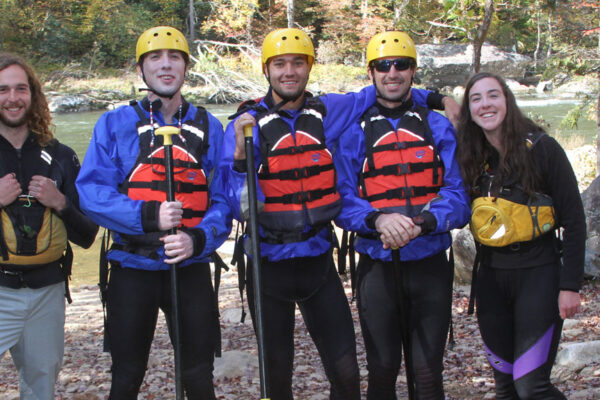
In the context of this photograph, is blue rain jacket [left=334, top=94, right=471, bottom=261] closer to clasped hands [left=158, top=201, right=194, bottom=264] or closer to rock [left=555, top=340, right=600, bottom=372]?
clasped hands [left=158, top=201, right=194, bottom=264]

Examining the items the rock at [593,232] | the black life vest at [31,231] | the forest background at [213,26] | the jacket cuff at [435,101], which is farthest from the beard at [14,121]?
the forest background at [213,26]

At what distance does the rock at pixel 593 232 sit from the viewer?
5742mm

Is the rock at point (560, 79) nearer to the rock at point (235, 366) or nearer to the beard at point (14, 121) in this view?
the rock at point (235, 366)

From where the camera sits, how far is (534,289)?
283cm

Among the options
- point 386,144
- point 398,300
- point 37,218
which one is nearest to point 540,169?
point 386,144

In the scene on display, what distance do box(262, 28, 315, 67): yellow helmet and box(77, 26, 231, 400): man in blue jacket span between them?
54 centimetres

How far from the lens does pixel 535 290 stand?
2.83m

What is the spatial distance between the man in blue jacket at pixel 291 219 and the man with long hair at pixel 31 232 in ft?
3.23

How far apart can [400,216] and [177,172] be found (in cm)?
119

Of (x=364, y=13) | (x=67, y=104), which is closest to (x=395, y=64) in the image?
(x=67, y=104)

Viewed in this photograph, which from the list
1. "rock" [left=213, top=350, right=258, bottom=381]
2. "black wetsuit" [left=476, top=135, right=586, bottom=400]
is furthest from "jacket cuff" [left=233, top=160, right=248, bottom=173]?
"rock" [left=213, top=350, right=258, bottom=381]

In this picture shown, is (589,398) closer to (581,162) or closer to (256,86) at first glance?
(581,162)

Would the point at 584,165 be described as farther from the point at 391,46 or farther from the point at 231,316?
the point at 391,46

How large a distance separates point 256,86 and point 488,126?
921 inches
